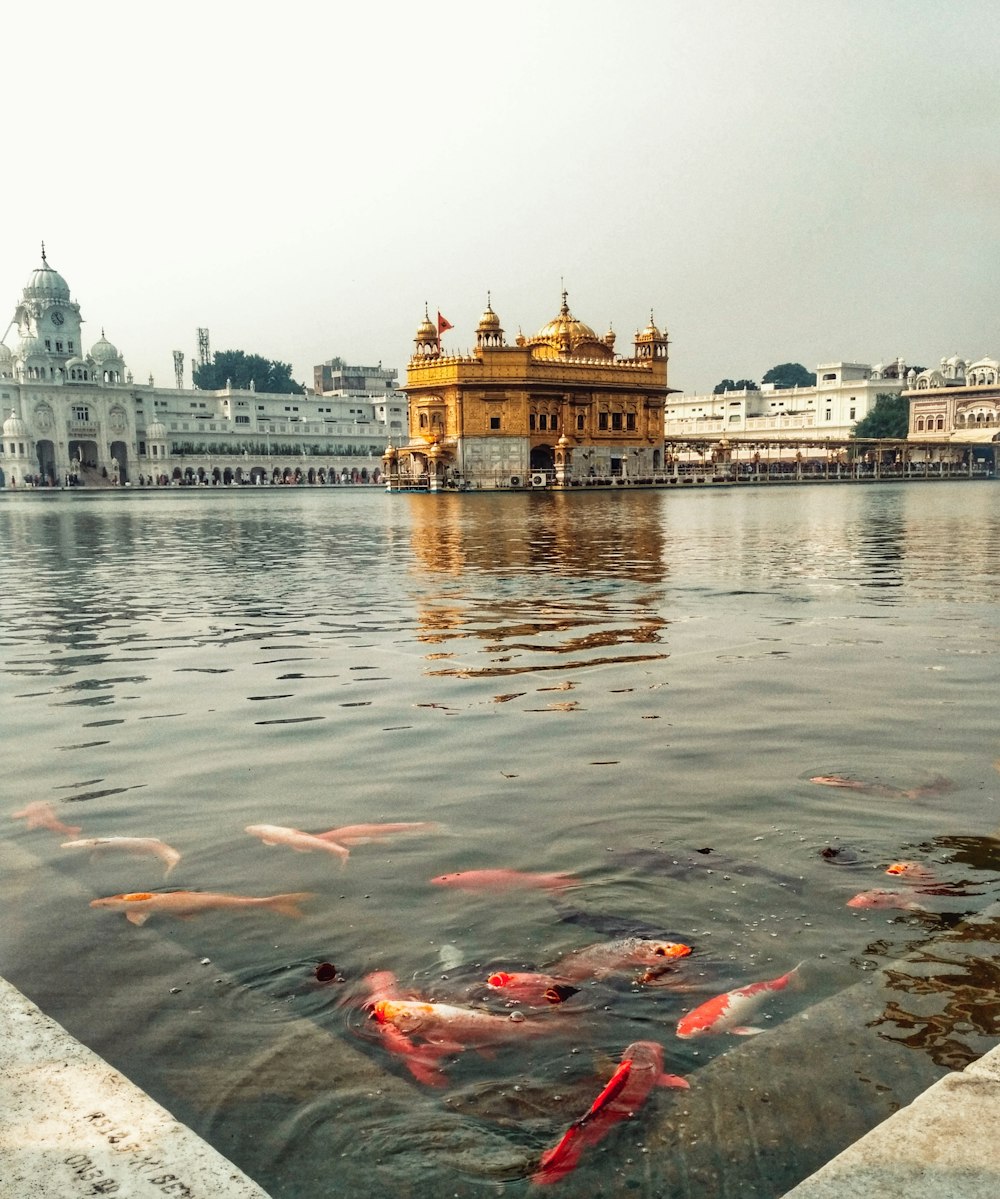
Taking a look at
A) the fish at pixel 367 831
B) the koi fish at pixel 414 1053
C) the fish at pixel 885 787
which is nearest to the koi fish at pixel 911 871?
the fish at pixel 885 787

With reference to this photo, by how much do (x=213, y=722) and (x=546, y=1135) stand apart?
5.13 metres

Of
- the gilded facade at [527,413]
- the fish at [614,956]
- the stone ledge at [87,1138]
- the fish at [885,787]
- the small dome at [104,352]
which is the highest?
the small dome at [104,352]

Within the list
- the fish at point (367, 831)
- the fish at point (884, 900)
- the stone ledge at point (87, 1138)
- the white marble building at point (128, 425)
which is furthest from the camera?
the white marble building at point (128, 425)

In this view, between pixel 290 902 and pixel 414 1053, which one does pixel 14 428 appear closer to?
pixel 290 902

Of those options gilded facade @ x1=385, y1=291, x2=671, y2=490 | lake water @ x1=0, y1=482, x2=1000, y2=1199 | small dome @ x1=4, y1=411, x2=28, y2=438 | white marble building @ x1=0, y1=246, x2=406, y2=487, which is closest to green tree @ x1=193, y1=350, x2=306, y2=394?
white marble building @ x1=0, y1=246, x2=406, y2=487

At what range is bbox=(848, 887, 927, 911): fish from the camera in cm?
417

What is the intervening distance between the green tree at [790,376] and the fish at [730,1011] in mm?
165081

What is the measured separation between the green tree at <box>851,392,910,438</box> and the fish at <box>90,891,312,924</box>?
11608 centimetres

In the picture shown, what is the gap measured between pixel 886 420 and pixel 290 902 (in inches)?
4625

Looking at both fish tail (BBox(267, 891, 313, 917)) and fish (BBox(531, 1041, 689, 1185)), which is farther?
fish tail (BBox(267, 891, 313, 917))

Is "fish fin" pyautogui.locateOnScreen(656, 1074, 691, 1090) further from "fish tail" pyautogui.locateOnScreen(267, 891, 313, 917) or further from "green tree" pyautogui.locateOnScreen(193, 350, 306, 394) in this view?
"green tree" pyautogui.locateOnScreen(193, 350, 306, 394)

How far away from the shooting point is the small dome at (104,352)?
10612 centimetres

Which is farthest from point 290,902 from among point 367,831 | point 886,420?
point 886,420

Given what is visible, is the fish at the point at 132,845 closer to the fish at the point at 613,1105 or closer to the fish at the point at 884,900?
the fish at the point at 613,1105
